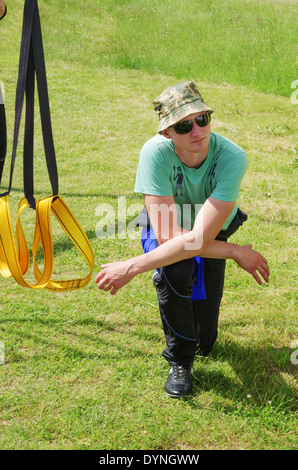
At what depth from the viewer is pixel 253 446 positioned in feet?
8.55

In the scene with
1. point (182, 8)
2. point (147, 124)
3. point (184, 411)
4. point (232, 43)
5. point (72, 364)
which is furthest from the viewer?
point (182, 8)

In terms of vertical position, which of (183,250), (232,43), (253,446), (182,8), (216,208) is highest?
(182,8)

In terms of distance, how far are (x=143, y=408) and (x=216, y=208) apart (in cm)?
112

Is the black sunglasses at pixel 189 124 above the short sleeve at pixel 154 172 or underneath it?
above

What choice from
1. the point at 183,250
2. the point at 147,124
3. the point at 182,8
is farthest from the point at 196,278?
the point at 182,8

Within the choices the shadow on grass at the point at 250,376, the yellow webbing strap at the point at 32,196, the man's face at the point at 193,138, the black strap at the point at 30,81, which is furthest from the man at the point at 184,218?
the black strap at the point at 30,81

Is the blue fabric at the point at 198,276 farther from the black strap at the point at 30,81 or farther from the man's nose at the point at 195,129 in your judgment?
the black strap at the point at 30,81

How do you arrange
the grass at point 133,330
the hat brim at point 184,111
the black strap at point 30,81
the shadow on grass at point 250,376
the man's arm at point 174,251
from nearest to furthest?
the black strap at point 30,81 → the hat brim at point 184,111 → the man's arm at point 174,251 → the grass at point 133,330 → the shadow on grass at point 250,376

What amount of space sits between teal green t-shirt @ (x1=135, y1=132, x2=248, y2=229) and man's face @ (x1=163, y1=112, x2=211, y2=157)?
0.11m

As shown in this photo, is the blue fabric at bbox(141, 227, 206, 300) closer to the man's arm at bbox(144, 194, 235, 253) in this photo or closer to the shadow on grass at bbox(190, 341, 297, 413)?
the man's arm at bbox(144, 194, 235, 253)

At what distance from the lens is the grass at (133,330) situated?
8.91 ft

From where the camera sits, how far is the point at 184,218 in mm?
2986

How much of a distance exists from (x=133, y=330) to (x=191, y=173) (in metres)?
1.25

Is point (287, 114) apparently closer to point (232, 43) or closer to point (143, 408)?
point (232, 43)
